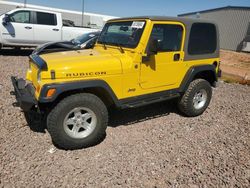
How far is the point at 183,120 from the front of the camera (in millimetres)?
4969

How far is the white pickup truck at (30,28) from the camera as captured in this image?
1049 cm

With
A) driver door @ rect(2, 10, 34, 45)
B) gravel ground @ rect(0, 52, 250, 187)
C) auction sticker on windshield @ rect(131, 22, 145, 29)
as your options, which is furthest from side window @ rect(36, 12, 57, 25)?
auction sticker on windshield @ rect(131, 22, 145, 29)

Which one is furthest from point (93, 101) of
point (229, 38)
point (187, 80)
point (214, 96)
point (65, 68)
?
point (229, 38)

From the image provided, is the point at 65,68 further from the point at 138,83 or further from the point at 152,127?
the point at 152,127

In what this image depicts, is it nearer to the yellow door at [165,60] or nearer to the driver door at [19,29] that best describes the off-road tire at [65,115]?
the yellow door at [165,60]

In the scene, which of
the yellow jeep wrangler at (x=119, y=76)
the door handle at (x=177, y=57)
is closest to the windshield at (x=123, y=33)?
the yellow jeep wrangler at (x=119, y=76)

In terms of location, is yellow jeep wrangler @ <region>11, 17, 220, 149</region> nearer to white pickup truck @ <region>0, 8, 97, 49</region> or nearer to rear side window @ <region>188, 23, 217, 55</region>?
rear side window @ <region>188, 23, 217, 55</region>

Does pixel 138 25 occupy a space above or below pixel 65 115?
above

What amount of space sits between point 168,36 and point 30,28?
8.57 metres

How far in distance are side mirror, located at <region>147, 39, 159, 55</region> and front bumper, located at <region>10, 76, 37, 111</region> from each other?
75.8 inches

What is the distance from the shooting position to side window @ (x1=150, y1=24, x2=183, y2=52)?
13.5ft

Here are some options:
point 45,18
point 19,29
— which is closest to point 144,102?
point 19,29

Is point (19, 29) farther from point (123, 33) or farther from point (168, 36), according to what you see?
point (168, 36)

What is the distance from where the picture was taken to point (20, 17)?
424 inches
